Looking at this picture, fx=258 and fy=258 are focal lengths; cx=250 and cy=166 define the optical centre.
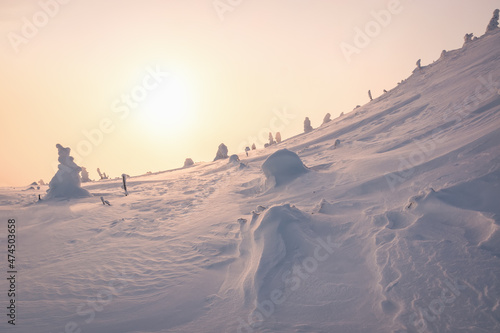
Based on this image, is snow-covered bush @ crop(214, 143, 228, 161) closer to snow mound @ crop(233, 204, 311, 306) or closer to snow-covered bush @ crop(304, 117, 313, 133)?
snow-covered bush @ crop(304, 117, 313, 133)

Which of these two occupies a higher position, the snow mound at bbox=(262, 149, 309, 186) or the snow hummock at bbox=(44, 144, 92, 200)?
the snow hummock at bbox=(44, 144, 92, 200)

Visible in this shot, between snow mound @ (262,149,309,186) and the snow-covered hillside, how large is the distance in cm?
67

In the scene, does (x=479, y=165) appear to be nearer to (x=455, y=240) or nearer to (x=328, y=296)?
(x=455, y=240)

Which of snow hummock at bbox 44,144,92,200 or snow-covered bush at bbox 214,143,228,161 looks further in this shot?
snow-covered bush at bbox 214,143,228,161

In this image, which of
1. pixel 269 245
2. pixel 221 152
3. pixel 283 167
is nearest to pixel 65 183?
pixel 283 167

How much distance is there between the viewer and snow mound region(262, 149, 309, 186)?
32.6 feet

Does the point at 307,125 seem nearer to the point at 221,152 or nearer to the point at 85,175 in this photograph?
the point at 221,152

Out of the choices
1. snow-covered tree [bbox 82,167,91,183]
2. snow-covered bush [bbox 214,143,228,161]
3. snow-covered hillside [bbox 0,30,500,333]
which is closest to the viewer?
snow-covered hillside [bbox 0,30,500,333]

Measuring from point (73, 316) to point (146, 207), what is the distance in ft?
20.6

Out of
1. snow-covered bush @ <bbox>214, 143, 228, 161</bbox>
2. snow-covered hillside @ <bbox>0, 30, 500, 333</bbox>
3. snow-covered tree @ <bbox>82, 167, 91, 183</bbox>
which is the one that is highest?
snow-covered tree @ <bbox>82, 167, 91, 183</bbox>

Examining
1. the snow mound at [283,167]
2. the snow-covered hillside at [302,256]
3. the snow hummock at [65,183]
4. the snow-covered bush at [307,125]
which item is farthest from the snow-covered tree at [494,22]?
the snow hummock at [65,183]

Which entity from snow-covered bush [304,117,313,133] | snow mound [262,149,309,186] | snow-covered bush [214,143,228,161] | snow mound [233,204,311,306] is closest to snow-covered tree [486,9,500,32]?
snow-covered bush [304,117,313,133]

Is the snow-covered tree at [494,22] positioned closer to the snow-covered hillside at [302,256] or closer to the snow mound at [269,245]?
the snow-covered hillside at [302,256]

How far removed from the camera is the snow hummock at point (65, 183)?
37.7ft
